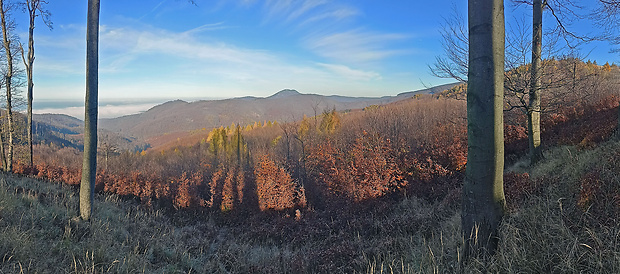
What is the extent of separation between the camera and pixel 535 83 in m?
7.77

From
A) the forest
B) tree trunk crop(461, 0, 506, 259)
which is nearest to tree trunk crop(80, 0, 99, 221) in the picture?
the forest

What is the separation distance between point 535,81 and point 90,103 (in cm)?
1050

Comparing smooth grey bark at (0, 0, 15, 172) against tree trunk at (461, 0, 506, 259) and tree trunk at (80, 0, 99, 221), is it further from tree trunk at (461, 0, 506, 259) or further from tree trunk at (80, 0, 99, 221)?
tree trunk at (461, 0, 506, 259)

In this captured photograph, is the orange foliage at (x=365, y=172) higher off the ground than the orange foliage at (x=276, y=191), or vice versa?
the orange foliage at (x=365, y=172)

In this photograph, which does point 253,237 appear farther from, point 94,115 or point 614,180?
point 614,180

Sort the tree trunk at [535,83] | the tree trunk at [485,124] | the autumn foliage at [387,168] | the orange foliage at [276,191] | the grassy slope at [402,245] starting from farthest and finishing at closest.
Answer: the orange foliage at [276,191]
the autumn foliage at [387,168]
the tree trunk at [535,83]
the tree trunk at [485,124]
the grassy slope at [402,245]

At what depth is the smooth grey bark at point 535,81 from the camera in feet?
25.4

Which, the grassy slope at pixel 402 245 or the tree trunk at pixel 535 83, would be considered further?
the tree trunk at pixel 535 83

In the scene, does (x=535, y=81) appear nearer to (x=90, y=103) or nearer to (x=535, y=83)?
(x=535, y=83)

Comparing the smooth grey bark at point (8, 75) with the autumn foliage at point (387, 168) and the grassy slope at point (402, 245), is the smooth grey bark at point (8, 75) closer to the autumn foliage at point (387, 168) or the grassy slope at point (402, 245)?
the autumn foliage at point (387, 168)

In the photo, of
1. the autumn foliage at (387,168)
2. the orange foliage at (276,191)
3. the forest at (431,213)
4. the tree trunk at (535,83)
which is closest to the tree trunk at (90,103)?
the forest at (431,213)

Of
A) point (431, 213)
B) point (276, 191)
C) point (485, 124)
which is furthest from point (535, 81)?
point (276, 191)

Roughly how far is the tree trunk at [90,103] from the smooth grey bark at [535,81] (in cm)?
1033

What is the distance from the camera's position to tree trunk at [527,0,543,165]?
7.73 m
